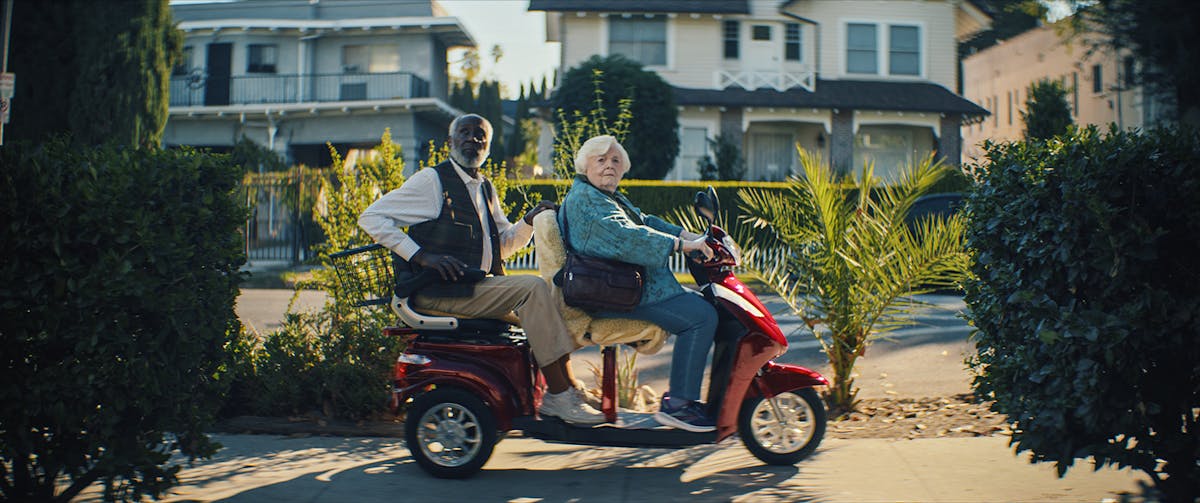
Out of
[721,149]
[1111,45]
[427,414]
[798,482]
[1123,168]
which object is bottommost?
[798,482]

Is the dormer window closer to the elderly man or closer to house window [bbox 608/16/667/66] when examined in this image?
house window [bbox 608/16/667/66]

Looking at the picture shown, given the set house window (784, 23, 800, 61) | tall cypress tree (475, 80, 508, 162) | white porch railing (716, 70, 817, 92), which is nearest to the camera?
white porch railing (716, 70, 817, 92)

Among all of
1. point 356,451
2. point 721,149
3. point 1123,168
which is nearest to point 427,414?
point 356,451

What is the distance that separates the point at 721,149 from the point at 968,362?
2028 cm

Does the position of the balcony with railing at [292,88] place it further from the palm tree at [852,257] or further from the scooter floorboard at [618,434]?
the scooter floorboard at [618,434]

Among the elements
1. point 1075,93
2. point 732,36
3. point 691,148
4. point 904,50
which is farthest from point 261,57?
point 1075,93

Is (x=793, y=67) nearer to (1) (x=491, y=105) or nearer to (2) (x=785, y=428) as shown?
(1) (x=491, y=105)

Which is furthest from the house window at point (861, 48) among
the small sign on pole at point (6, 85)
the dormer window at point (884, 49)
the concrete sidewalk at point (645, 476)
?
the concrete sidewalk at point (645, 476)

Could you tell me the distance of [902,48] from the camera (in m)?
29.3

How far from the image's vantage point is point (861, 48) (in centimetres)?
2928

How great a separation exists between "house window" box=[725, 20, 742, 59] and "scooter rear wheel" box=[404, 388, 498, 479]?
82.1 ft

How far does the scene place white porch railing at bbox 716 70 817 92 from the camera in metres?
28.5

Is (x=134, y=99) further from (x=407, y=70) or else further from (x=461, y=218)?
(x=461, y=218)

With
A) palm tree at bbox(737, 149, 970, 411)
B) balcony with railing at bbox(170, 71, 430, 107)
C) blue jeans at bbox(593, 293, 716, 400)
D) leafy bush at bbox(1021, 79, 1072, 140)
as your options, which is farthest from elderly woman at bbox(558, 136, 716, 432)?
balcony with railing at bbox(170, 71, 430, 107)
